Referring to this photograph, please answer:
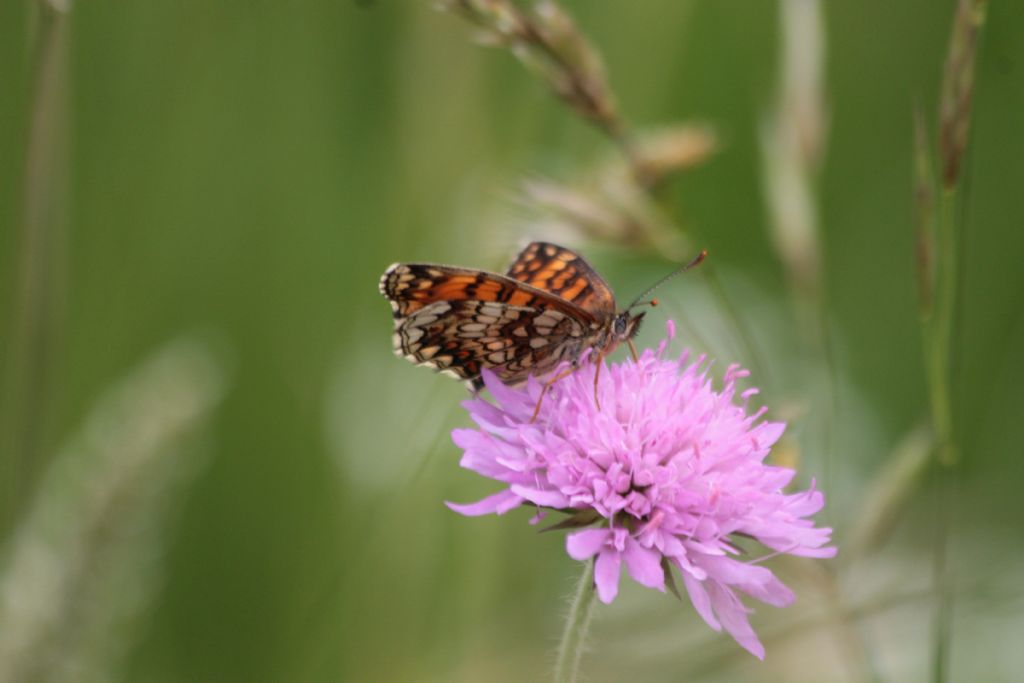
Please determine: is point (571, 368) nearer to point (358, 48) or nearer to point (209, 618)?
point (209, 618)

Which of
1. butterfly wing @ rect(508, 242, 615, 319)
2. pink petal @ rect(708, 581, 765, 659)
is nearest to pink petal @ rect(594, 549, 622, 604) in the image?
pink petal @ rect(708, 581, 765, 659)

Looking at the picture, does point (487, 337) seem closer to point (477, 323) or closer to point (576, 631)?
point (477, 323)

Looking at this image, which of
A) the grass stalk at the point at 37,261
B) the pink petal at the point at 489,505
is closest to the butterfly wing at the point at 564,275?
the pink petal at the point at 489,505

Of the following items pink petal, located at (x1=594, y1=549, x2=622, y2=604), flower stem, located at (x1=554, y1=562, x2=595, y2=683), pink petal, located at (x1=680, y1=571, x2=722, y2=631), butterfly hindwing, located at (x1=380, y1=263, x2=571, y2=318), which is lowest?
flower stem, located at (x1=554, y1=562, x2=595, y2=683)

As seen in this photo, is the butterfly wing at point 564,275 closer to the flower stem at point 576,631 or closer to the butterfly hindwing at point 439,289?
the butterfly hindwing at point 439,289

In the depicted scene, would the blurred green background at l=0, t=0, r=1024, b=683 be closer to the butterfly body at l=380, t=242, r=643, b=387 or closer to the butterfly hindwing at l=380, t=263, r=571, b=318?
the butterfly body at l=380, t=242, r=643, b=387

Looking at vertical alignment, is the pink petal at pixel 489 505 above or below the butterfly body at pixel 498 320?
below

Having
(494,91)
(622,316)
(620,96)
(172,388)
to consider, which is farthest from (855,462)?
(172,388)
